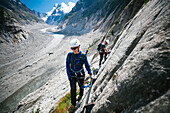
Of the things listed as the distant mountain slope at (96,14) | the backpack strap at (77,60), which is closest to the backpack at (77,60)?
the backpack strap at (77,60)

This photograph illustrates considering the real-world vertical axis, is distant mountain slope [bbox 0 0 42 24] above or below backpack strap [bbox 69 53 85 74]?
above

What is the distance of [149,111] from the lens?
55.3 inches

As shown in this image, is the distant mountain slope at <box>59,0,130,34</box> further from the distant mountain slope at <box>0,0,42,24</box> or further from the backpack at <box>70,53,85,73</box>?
the distant mountain slope at <box>0,0,42,24</box>

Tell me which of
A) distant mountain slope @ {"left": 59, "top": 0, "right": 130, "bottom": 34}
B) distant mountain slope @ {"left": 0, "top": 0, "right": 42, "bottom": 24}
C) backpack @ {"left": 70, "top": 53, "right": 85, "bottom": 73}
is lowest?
backpack @ {"left": 70, "top": 53, "right": 85, "bottom": 73}

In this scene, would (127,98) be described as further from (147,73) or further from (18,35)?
(18,35)

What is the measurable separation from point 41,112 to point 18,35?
50862 millimetres

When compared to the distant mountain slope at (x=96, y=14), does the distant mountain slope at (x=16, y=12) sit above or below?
above

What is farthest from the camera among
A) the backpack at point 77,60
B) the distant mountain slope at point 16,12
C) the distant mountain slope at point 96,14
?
the distant mountain slope at point 16,12

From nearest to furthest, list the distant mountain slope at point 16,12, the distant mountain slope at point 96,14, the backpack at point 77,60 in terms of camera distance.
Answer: the backpack at point 77,60 → the distant mountain slope at point 96,14 → the distant mountain slope at point 16,12

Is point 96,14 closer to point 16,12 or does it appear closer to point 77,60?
point 77,60

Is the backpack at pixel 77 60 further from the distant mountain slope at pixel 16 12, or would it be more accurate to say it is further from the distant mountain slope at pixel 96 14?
the distant mountain slope at pixel 16 12

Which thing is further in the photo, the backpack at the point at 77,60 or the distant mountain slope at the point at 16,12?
the distant mountain slope at the point at 16,12

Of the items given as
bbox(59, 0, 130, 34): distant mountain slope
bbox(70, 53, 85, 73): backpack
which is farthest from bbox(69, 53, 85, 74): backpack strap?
bbox(59, 0, 130, 34): distant mountain slope

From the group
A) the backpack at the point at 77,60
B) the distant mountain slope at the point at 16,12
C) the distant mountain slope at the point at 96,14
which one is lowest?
the backpack at the point at 77,60
